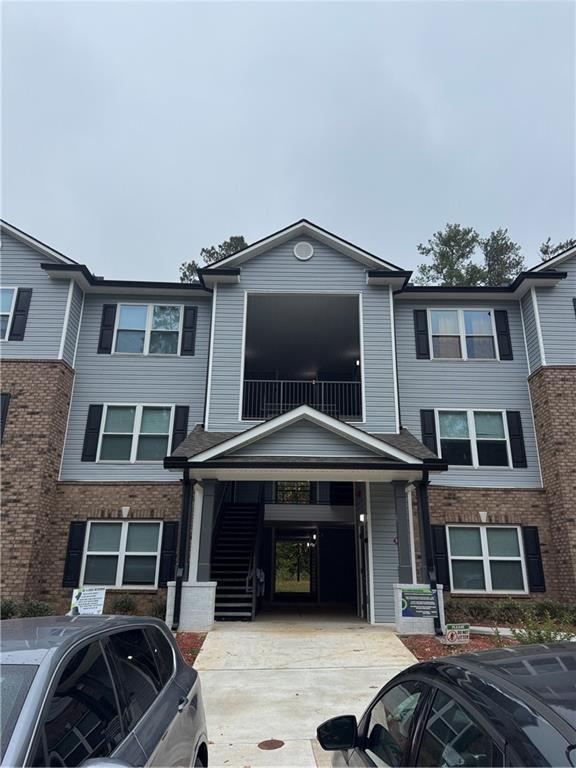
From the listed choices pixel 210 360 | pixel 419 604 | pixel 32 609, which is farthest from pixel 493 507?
pixel 32 609

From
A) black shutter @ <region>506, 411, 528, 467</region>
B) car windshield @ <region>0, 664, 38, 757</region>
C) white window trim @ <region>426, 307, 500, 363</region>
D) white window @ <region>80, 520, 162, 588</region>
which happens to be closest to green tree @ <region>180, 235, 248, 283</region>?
white window trim @ <region>426, 307, 500, 363</region>

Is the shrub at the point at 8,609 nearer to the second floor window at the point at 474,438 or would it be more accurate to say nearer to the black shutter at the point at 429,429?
the black shutter at the point at 429,429

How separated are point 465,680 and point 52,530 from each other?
1239 cm

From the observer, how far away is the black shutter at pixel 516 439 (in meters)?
13.1

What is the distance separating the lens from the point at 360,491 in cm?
1350

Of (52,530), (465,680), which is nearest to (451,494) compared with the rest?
(52,530)

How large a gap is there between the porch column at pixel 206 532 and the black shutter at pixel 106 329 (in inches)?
207

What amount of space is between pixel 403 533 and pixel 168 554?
18.4ft

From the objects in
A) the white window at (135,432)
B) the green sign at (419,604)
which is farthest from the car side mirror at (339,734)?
the white window at (135,432)

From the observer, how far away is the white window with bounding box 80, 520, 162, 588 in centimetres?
1213

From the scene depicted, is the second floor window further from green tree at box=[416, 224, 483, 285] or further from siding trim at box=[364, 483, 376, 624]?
green tree at box=[416, 224, 483, 285]

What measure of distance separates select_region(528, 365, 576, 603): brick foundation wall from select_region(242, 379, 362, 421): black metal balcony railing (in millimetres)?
4887

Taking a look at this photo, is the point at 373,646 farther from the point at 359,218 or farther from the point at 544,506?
the point at 359,218

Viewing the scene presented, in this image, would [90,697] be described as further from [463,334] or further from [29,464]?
[463,334]
